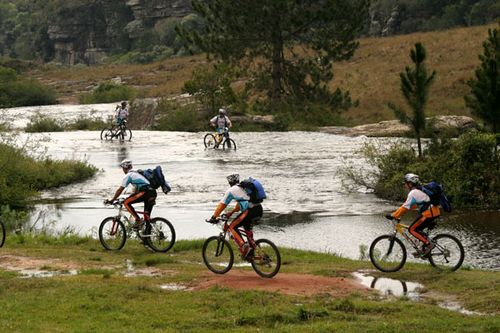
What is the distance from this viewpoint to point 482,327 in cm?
1173

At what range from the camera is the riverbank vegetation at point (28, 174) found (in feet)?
95.2

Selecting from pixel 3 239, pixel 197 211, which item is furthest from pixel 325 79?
pixel 3 239

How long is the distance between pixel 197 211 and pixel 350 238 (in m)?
6.43

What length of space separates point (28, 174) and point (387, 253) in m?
19.6

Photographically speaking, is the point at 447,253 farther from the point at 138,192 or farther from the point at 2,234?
the point at 2,234

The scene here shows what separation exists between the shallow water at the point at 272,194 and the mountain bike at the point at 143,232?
398 centimetres

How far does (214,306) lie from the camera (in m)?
13.3

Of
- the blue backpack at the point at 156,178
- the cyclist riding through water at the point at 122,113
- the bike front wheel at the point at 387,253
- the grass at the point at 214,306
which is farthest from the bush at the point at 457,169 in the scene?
the cyclist riding through water at the point at 122,113

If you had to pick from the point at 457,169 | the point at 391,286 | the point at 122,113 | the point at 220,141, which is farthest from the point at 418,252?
the point at 122,113

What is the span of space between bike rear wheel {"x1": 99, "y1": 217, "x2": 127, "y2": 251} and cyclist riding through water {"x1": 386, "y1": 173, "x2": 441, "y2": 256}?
6286 mm

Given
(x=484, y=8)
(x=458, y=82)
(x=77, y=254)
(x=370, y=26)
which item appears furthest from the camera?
(x=370, y=26)

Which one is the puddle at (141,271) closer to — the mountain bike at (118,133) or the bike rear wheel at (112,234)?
the bike rear wheel at (112,234)

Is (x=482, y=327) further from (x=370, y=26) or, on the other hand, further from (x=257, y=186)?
(x=370, y=26)

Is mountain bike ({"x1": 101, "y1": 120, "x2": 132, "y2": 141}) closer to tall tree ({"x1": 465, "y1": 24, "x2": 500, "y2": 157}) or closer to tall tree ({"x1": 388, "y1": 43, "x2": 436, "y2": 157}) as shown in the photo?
tall tree ({"x1": 388, "y1": 43, "x2": 436, "y2": 157})
